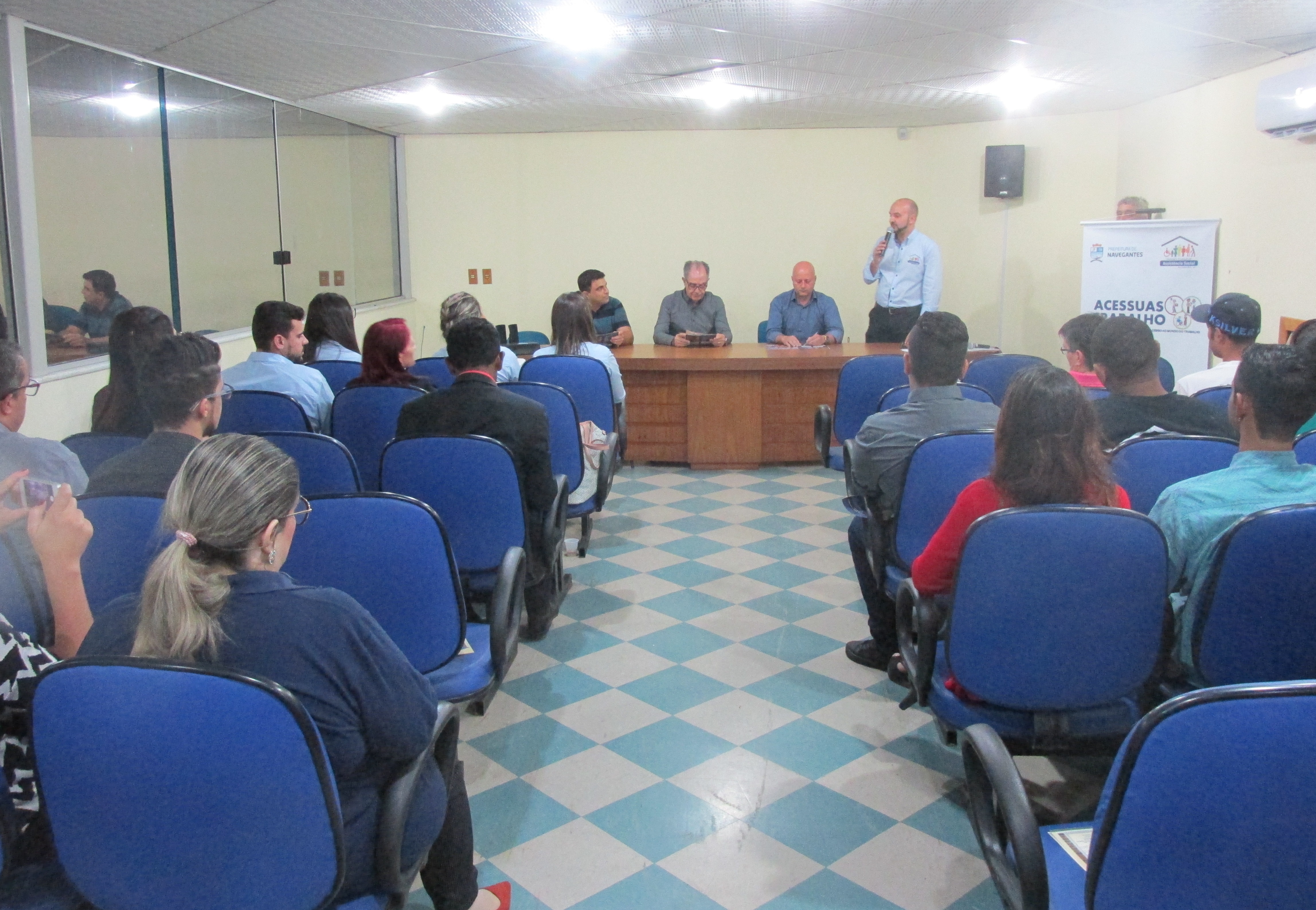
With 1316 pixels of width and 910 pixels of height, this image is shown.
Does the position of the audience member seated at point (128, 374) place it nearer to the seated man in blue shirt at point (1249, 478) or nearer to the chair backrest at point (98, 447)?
the chair backrest at point (98, 447)

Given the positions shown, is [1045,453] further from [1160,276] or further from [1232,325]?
[1160,276]

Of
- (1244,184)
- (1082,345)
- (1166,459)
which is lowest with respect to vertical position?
(1166,459)

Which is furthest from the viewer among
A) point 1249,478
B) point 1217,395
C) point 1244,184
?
point 1244,184

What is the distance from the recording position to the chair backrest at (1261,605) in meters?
1.82

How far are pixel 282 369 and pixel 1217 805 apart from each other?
11.7ft

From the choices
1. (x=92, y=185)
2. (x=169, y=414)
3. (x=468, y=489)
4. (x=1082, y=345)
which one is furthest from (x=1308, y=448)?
(x=92, y=185)

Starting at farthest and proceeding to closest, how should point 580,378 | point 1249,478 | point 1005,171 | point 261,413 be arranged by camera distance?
1. point 1005,171
2. point 580,378
3. point 261,413
4. point 1249,478

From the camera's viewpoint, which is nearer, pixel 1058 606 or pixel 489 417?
pixel 1058 606

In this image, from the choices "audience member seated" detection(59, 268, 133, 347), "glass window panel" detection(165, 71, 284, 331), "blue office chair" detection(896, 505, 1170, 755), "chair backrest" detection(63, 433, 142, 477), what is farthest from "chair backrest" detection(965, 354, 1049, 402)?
"glass window panel" detection(165, 71, 284, 331)

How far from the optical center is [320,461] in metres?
2.93

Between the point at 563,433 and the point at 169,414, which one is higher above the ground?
the point at 169,414

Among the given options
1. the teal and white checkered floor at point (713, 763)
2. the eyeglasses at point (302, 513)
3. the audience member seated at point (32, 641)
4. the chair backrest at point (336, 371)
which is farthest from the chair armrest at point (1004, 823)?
the chair backrest at point (336, 371)

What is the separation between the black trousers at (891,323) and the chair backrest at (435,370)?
326cm

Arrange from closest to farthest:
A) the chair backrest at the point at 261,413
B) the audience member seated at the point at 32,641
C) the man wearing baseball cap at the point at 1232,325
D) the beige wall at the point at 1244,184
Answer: the audience member seated at the point at 32,641 < the man wearing baseball cap at the point at 1232,325 < the chair backrest at the point at 261,413 < the beige wall at the point at 1244,184
